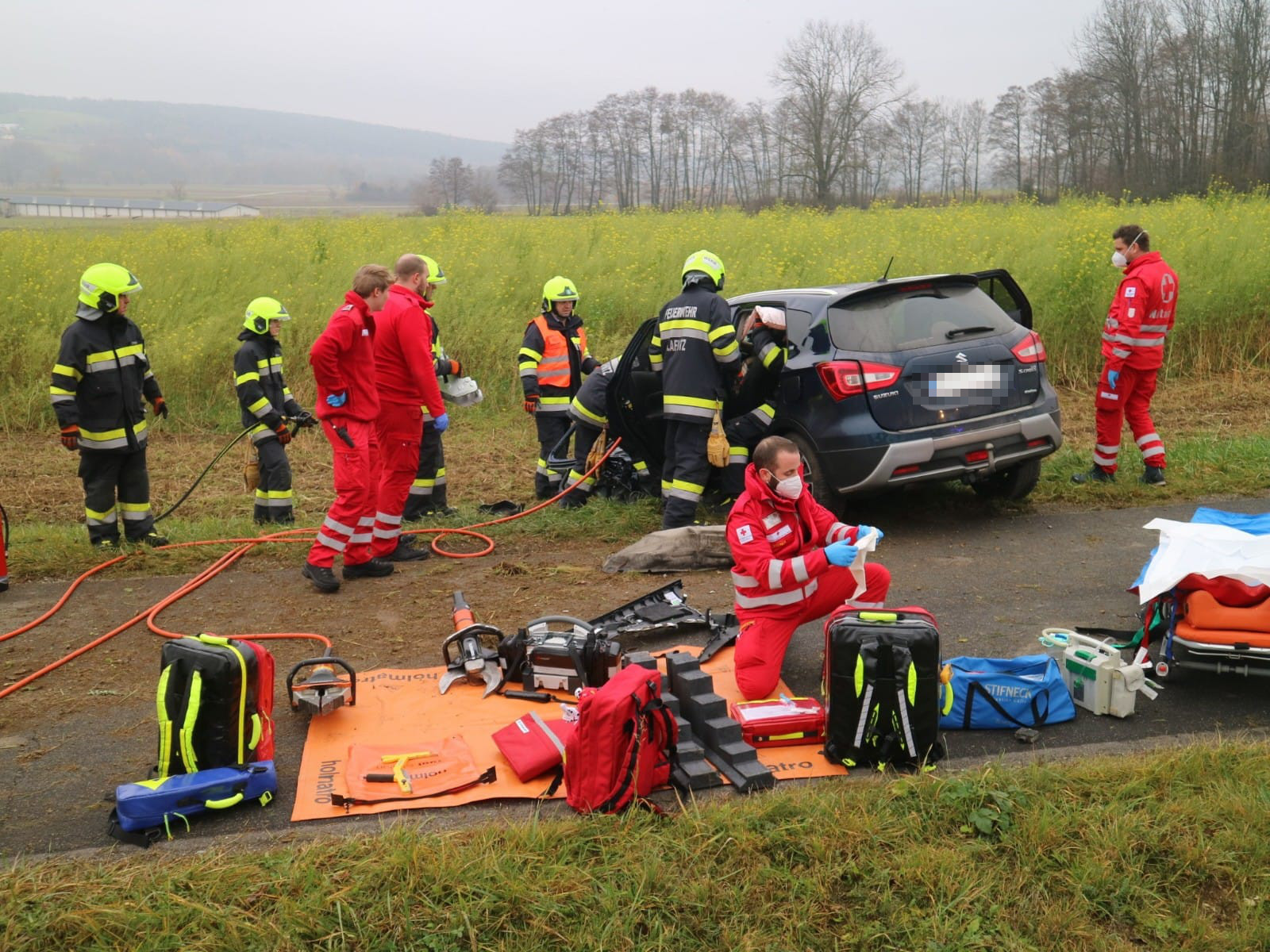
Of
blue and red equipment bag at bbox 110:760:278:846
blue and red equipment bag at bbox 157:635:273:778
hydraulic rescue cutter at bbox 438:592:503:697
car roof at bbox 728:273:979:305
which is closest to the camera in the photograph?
blue and red equipment bag at bbox 110:760:278:846

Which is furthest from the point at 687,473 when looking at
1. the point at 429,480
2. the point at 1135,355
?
the point at 1135,355

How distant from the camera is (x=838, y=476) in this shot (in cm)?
664

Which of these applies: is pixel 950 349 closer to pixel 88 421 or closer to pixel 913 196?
pixel 88 421

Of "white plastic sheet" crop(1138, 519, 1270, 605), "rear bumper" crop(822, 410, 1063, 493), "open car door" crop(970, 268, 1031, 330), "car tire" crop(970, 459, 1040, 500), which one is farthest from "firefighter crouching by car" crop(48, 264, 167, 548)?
"white plastic sheet" crop(1138, 519, 1270, 605)

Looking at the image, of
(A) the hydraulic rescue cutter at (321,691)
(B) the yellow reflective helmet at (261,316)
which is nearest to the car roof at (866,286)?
(B) the yellow reflective helmet at (261,316)

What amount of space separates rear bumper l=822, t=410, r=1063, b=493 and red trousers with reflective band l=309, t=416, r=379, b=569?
2.89 meters

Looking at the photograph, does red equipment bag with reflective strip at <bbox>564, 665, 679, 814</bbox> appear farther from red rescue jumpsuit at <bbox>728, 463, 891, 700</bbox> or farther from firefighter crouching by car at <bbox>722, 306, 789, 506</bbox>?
firefighter crouching by car at <bbox>722, 306, 789, 506</bbox>

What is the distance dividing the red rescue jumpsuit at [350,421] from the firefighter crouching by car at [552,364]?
255 centimetres

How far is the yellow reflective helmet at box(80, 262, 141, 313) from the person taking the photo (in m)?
7.02

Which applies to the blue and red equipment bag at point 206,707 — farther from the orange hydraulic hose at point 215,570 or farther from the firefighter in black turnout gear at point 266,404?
the firefighter in black turnout gear at point 266,404

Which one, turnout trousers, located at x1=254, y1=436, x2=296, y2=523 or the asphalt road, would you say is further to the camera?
turnout trousers, located at x1=254, y1=436, x2=296, y2=523

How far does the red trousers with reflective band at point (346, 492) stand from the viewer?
6340 mm

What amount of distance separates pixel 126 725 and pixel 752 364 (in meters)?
4.32

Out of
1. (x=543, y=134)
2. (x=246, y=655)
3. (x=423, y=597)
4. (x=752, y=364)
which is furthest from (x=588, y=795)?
(x=543, y=134)
